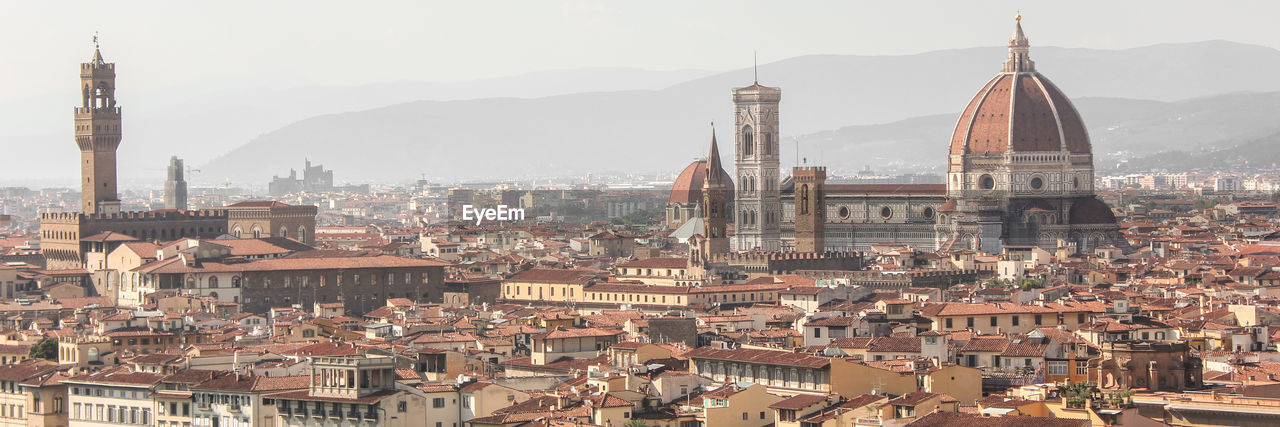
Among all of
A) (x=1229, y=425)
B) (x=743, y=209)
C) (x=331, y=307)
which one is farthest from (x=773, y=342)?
(x=743, y=209)

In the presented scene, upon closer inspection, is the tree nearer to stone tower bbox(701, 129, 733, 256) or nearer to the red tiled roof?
the red tiled roof

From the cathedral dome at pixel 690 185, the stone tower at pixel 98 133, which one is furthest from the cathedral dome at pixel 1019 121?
the stone tower at pixel 98 133

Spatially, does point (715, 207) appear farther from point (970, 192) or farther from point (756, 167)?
point (970, 192)

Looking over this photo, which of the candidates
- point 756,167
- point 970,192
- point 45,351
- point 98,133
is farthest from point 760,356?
point 756,167

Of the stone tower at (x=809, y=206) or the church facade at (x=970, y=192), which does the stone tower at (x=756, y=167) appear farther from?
the stone tower at (x=809, y=206)

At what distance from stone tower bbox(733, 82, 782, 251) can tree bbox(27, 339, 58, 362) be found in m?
73.4

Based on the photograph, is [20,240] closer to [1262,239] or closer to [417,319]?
[1262,239]

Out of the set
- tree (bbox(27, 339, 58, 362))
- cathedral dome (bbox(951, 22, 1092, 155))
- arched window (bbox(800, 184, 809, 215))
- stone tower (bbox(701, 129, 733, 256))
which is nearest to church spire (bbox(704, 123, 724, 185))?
stone tower (bbox(701, 129, 733, 256))

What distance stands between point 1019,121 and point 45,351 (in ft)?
252

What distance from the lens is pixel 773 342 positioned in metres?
51.1

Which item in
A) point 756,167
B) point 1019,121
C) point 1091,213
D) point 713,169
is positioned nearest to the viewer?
point 1091,213

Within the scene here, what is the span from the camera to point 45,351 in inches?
2185

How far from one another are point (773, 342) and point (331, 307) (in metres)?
25.0

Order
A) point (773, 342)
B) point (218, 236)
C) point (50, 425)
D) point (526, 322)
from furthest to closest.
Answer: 1. point (218, 236)
2. point (526, 322)
3. point (773, 342)
4. point (50, 425)
